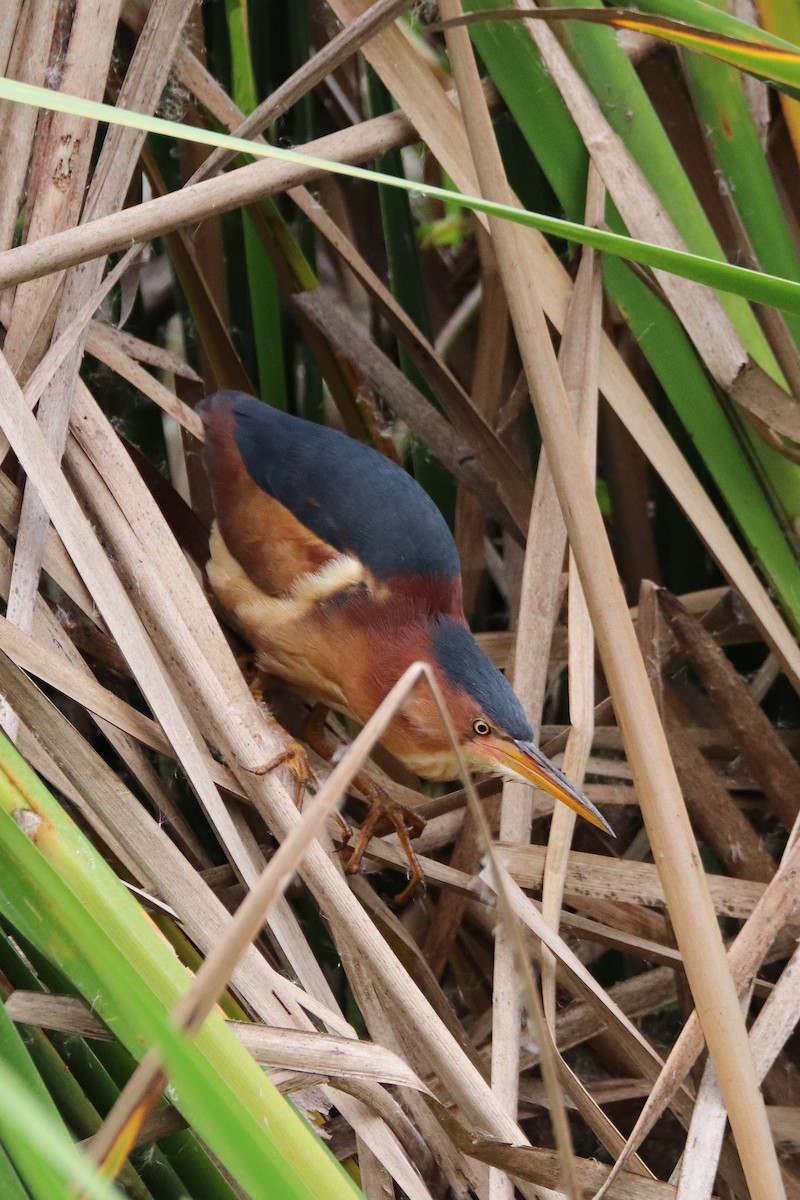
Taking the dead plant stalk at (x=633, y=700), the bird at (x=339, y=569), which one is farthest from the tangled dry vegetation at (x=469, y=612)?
the bird at (x=339, y=569)

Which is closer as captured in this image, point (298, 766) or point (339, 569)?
point (298, 766)

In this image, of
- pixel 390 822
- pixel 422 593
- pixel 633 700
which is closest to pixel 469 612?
pixel 422 593

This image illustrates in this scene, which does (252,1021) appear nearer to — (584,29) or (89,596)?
(89,596)

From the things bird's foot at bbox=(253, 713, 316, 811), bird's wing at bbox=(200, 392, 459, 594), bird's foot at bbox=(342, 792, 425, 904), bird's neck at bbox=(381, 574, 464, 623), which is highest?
bird's wing at bbox=(200, 392, 459, 594)

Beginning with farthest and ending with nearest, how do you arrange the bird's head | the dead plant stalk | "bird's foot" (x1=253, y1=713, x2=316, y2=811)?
"bird's foot" (x1=253, y1=713, x2=316, y2=811) < the bird's head < the dead plant stalk

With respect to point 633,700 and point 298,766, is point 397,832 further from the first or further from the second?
point 633,700

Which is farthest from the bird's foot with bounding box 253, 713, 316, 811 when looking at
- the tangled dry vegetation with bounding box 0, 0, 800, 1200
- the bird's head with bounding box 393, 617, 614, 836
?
the bird's head with bounding box 393, 617, 614, 836

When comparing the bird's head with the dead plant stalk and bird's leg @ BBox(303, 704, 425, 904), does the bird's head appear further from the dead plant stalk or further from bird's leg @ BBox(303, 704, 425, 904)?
the dead plant stalk
